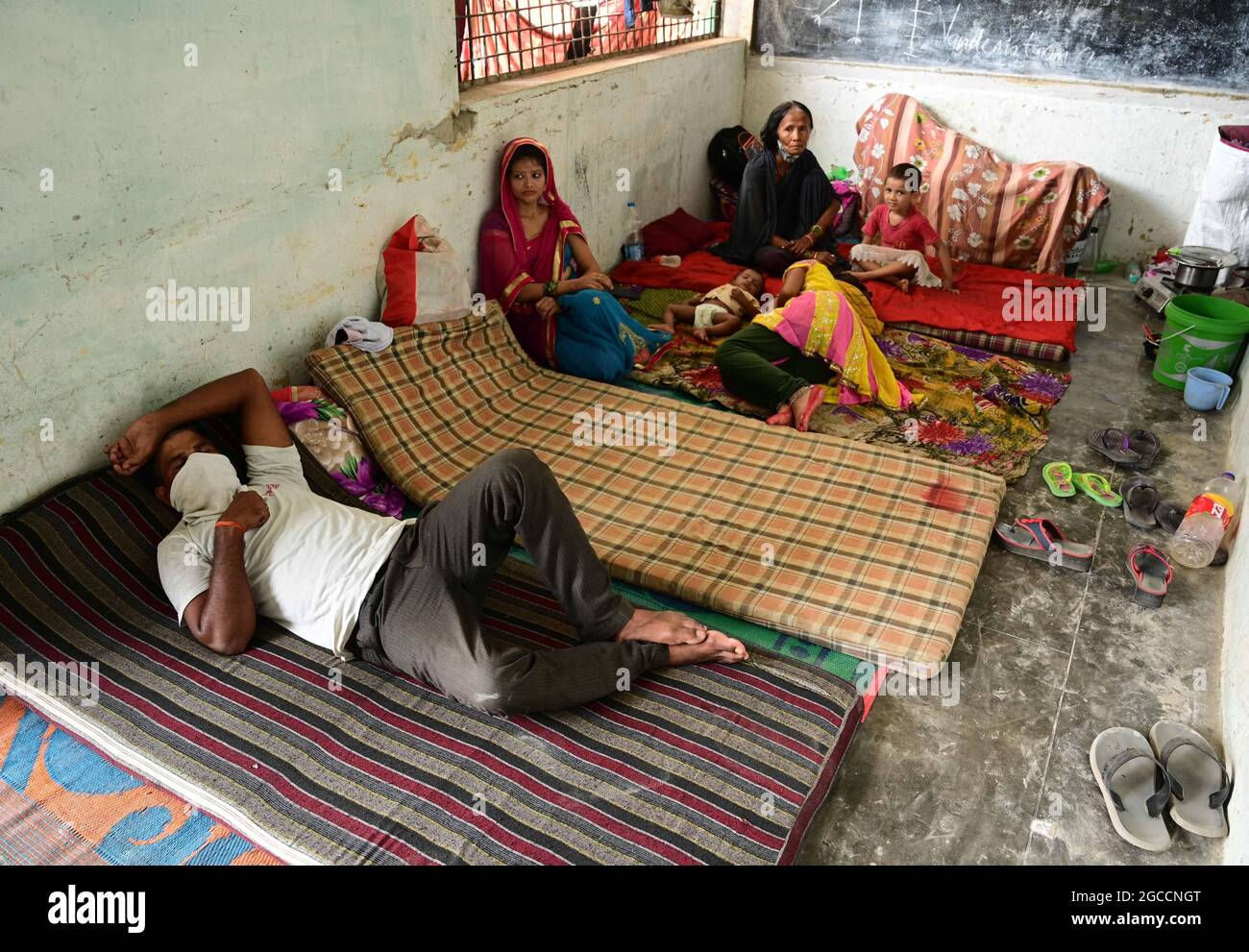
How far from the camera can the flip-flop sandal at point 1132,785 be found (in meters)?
2.16

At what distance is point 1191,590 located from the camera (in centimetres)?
301

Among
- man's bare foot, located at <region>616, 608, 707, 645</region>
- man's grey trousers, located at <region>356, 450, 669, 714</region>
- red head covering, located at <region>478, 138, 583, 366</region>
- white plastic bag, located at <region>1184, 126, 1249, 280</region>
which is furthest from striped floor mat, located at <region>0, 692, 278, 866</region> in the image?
white plastic bag, located at <region>1184, 126, 1249, 280</region>

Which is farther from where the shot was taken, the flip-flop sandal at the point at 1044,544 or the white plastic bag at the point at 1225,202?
the white plastic bag at the point at 1225,202

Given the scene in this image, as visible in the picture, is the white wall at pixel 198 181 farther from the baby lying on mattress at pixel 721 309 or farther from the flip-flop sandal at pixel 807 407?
the flip-flop sandal at pixel 807 407

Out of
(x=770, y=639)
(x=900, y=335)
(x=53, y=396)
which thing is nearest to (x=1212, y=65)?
(x=900, y=335)

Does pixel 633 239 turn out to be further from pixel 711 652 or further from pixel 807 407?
pixel 711 652

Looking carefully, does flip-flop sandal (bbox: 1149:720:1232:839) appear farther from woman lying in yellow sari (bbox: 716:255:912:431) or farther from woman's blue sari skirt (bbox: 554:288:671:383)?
woman's blue sari skirt (bbox: 554:288:671:383)

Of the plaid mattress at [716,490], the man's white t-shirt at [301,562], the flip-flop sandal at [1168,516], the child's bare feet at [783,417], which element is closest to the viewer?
the man's white t-shirt at [301,562]

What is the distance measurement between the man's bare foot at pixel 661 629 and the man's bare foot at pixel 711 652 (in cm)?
2

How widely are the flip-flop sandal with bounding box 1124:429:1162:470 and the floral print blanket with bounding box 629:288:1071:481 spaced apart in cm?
34

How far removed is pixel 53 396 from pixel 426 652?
1.38 m

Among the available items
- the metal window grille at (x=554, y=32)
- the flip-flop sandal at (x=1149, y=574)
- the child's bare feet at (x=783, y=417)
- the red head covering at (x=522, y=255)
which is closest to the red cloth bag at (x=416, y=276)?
the red head covering at (x=522, y=255)

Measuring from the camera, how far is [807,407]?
3.79m

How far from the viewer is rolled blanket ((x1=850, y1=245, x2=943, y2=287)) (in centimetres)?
517
